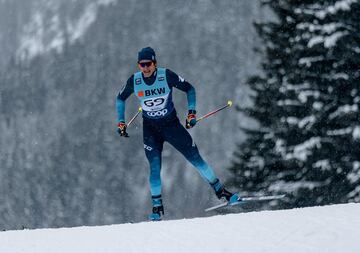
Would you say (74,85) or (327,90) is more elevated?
(74,85)

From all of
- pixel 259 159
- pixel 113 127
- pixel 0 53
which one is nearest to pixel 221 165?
pixel 113 127

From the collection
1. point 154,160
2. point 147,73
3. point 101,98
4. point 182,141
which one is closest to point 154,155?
point 154,160

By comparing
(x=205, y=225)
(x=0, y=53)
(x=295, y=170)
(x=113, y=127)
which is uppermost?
(x=0, y=53)

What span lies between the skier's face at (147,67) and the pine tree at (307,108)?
203 cm

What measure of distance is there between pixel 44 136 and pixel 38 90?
1375 mm

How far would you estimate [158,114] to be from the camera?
6.48 m

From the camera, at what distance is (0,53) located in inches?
632

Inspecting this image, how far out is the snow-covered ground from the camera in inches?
126

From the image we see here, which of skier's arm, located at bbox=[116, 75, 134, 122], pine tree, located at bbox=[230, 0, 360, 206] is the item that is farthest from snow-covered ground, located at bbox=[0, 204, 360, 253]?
pine tree, located at bbox=[230, 0, 360, 206]

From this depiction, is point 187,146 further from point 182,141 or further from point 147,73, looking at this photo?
point 147,73

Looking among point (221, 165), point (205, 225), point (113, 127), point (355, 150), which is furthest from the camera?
point (113, 127)

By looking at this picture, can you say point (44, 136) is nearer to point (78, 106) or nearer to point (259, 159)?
point (78, 106)

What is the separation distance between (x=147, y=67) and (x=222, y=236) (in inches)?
120

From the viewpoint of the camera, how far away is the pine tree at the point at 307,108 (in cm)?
731
